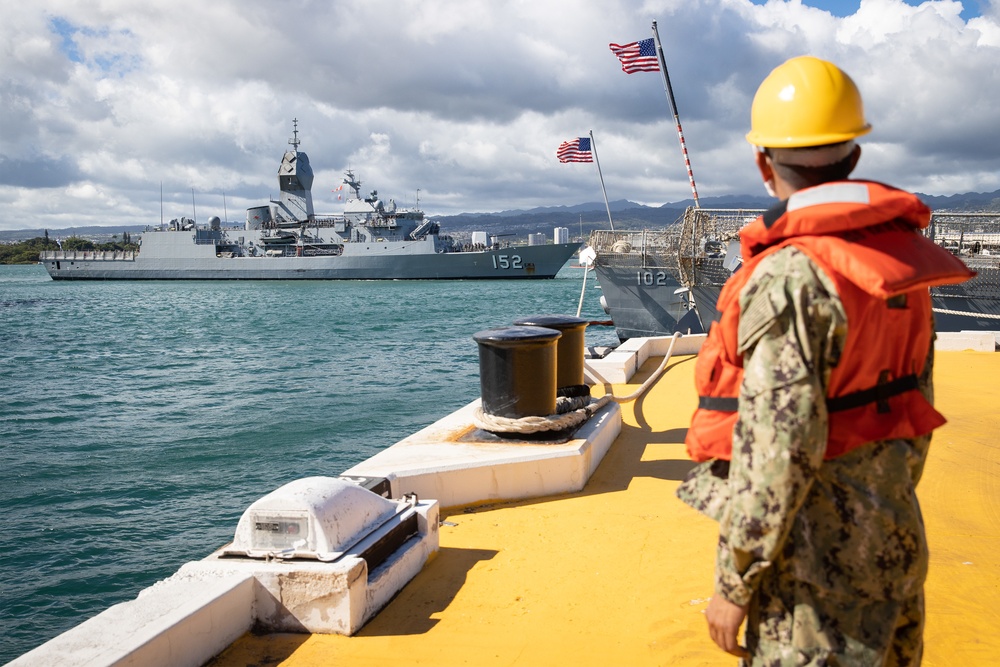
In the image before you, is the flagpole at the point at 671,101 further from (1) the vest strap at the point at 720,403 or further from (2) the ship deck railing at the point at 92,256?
(2) the ship deck railing at the point at 92,256

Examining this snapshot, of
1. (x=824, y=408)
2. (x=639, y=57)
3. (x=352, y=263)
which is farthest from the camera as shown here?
(x=352, y=263)

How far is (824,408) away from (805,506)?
250mm

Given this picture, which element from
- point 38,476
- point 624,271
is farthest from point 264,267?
point 38,476

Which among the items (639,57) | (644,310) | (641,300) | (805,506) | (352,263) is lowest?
(644,310)

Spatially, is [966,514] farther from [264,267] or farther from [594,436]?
[264,267]

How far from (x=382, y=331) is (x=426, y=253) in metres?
36.9

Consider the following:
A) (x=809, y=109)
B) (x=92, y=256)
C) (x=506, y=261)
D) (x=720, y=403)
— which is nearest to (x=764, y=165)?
(x=809, y=109)

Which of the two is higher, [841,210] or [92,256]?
[92,256]

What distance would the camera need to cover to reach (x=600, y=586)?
3.72m

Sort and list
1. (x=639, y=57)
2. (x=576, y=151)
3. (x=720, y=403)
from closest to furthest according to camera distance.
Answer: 1. (x=720, y=403)
2. (x=639, y=57)
3. (x=576, y=151)

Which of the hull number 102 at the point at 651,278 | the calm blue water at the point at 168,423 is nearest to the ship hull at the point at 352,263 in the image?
the calm blue water at the point at 168,423

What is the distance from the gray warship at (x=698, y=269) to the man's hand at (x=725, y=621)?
9.92m

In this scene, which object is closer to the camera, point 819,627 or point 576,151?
point 819,627

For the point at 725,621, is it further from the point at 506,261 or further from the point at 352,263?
the point at 506,261
